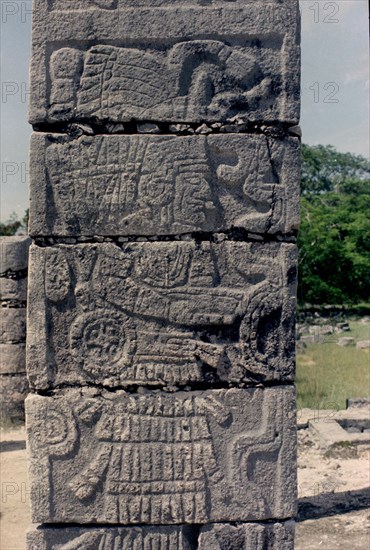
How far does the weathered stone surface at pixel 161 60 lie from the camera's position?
3.18 meters

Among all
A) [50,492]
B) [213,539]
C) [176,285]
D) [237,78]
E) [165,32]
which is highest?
[165,32]

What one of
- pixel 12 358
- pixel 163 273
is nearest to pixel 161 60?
pixel 163 273

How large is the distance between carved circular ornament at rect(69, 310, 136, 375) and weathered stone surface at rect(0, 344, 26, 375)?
7322 millimetres

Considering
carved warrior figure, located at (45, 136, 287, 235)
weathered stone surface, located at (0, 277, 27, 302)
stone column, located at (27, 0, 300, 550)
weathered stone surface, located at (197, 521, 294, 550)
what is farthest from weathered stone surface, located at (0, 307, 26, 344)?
weathered stone surface, located at (197, 521, 294, 550)

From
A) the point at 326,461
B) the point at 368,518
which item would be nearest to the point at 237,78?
the point at 368,518

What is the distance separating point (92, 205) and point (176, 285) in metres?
0.53

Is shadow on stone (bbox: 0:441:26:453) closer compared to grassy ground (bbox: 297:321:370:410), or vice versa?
shadow on stone (bbox: 0:441:26:453)

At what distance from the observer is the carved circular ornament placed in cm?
323

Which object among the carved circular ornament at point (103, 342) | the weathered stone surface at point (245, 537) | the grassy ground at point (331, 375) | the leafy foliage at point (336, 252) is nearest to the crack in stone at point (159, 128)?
the carved circular ornament at point (103, 342)

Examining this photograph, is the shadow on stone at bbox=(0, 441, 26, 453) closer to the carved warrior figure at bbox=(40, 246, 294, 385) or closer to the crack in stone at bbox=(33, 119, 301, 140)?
the carved warrior figure at bbox=(40, 246, 294, 385)

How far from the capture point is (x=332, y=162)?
4162cm

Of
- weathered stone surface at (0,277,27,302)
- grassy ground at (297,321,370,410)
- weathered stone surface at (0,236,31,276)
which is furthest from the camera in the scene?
grassy ground at (297,321,370,410)

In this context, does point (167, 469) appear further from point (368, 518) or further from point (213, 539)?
point (368, 518)

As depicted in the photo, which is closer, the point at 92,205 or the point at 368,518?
the point at 92,205
